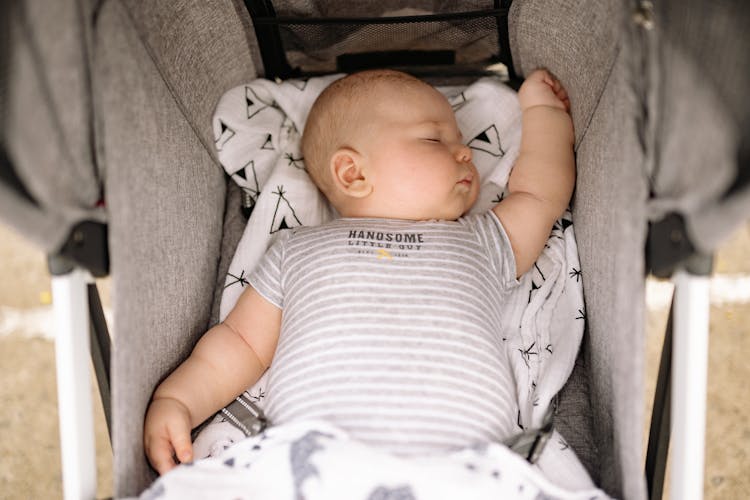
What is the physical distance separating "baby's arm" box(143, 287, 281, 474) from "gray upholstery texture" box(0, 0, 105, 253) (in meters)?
0.32

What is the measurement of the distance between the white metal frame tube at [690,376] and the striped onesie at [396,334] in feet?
0.82

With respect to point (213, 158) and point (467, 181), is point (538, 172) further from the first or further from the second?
point (213, 158)

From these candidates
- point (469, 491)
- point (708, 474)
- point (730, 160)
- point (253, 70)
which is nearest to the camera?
point (730, 160)

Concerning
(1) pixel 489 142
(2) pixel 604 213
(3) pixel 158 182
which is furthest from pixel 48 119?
(1) pixel 489 142

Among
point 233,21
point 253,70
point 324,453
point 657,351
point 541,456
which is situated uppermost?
point 233,21

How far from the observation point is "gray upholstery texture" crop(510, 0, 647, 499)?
863mm

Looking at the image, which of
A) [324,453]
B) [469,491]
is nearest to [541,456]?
[469,491]

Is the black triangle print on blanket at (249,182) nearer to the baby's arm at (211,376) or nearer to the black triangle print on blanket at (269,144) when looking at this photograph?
the black triangle print on blanket at (269,144)

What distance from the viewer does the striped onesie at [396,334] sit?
3.27ft

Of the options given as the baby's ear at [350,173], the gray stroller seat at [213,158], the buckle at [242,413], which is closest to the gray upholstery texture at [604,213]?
the gray stroller seat at [213,158]

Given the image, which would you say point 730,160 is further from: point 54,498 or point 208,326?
point 54,498

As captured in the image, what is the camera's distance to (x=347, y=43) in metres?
1.38

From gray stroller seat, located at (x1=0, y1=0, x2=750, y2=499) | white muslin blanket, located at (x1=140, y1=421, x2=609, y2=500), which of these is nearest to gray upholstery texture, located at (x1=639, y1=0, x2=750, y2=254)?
gray stroller seat, located at (x1=0, y1=0, x2=750, y2=499)

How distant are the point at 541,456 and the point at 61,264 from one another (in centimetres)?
68
